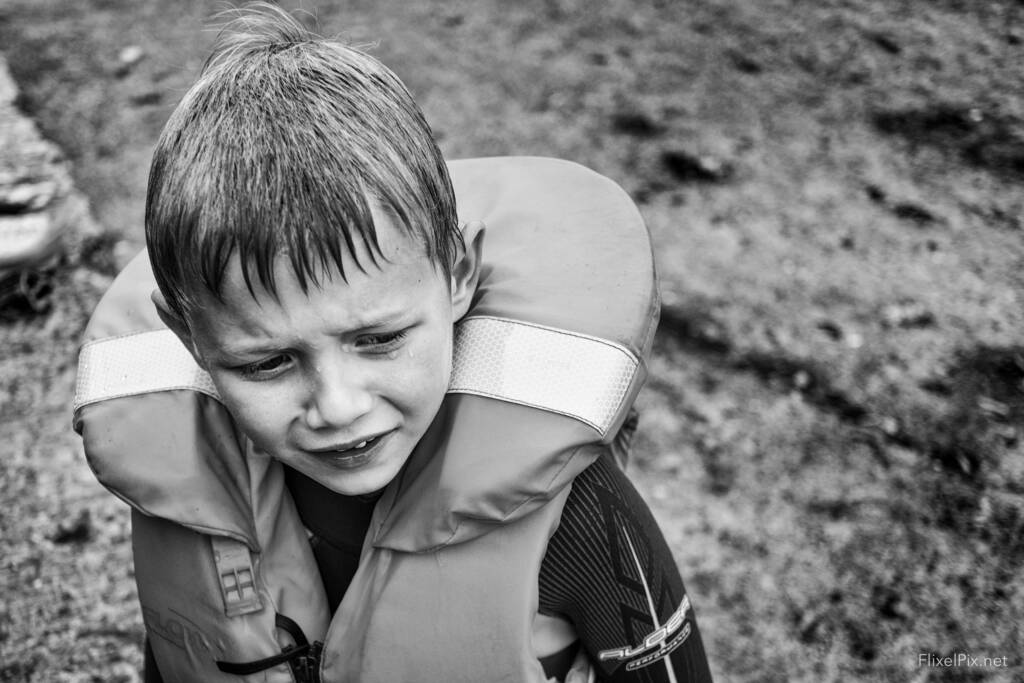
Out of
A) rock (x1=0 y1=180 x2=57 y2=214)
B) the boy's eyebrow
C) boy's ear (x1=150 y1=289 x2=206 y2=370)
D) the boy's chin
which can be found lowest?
rock (x1=0 y1=180 x2=57 y2=214)

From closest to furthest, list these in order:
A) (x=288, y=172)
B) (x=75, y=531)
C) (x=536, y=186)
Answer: (x=288, y=172), (x=536, y=186), (x=75, y=531)

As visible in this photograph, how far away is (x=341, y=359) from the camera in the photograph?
1.26 m

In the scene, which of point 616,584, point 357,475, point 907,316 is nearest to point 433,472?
point 357,475

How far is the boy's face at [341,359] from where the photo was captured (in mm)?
1210

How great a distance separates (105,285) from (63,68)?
1611 mm

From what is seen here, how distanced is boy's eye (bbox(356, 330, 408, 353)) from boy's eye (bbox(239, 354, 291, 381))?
11 cm

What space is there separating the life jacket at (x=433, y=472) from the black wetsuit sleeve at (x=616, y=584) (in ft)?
0.22

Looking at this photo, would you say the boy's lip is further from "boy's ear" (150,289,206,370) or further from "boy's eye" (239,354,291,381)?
"boy's ear" (150,289,206,370)

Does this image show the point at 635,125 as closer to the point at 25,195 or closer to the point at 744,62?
the point at 744,62

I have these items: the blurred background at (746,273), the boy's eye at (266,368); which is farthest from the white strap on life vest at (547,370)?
the blurred background at (746,273)

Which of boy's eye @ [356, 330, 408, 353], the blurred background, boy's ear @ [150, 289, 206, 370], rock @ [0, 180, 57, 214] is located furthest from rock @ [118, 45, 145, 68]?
boy's eye @ [356, 330, 408, 353]

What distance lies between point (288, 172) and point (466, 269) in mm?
370

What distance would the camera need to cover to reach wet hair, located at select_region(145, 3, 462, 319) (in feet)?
3.91

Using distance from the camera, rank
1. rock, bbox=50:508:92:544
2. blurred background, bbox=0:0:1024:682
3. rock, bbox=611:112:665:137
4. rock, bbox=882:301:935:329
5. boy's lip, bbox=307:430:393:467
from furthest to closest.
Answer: rock, bbox=611:112:665:137, rock, bbox=882:301:935:329, rock, bbox=50:508:92:544, blurred background, bbox=0:0:1024:682, boy's lip, bbox=307:430:393:467
